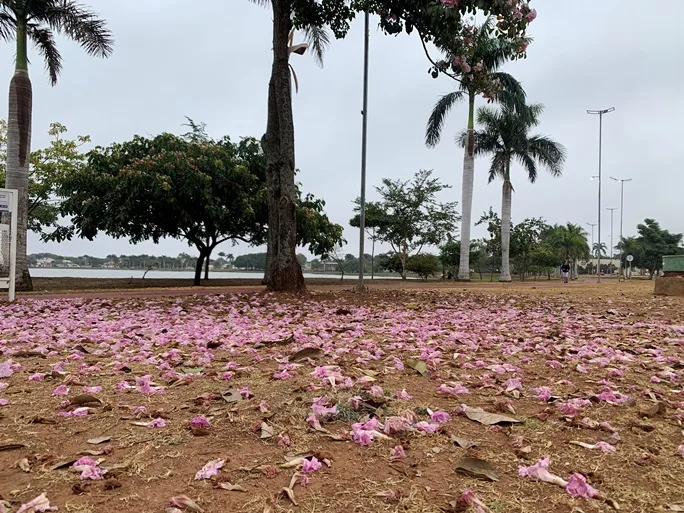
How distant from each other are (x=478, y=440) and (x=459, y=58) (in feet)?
29.0

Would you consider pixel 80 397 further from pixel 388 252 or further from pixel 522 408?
pixel 388 252

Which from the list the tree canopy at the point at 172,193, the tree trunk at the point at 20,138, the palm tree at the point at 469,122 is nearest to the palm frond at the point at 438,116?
the palm tree at the point at 469,122

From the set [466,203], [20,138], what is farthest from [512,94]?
[20,138]

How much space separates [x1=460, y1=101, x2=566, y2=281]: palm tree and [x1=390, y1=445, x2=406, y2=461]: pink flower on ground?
2691 cm

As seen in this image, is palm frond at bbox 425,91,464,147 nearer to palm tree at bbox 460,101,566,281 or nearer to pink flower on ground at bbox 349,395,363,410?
palm tree at bbox 460,101,566,281

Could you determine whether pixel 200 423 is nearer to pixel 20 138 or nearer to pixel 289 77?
pixel 289 77

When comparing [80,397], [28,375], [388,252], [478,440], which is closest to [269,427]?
[478,440]

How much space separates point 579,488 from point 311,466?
3.45 ft

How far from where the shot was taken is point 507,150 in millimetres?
28328

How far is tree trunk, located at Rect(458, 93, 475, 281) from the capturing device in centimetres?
2547

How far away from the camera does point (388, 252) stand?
3378 cm

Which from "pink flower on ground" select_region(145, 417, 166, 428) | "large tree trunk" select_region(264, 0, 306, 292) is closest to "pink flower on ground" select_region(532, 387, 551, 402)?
"pink flower on ground" select_region(145, 417, 166, 428)

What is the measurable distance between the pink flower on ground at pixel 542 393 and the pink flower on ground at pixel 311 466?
5.36 ft

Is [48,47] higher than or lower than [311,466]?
higher
